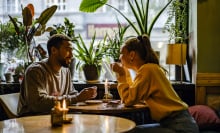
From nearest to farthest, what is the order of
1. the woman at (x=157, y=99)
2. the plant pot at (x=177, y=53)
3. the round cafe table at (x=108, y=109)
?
the woman at (x=157, y=99) < the round cafe table at (x=108, y=109) < the plant pot at (x=177, y=53)

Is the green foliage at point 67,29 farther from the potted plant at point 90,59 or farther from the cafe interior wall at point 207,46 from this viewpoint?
the cafe interior wall at point 207,46

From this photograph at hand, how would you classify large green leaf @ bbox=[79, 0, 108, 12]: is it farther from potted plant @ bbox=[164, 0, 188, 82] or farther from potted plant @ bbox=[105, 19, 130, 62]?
potted plant @ bbox=[164, 0, 188, 82]

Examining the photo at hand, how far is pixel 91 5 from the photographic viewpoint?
399cm

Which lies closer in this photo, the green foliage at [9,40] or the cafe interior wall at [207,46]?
the cafe interior wall at [207,46]

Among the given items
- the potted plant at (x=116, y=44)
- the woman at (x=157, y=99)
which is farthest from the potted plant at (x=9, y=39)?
the woman at (x=157, y=99)

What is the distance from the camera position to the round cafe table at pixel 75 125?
1960 mm

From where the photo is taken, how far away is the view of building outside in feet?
13.7

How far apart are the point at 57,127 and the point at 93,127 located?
0.69 ft

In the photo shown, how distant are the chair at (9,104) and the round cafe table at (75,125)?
0.62 meters

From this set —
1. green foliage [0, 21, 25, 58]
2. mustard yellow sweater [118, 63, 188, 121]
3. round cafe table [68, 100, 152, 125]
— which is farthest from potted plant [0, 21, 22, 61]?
mustard yellow sweater [118, 63, 188, 121]

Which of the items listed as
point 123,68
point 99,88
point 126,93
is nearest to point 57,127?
point 126,93

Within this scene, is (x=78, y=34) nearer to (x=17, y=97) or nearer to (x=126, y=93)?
(x=17, y=97)

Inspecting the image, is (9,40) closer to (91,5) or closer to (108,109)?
(91,5)

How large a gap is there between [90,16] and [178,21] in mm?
1027
